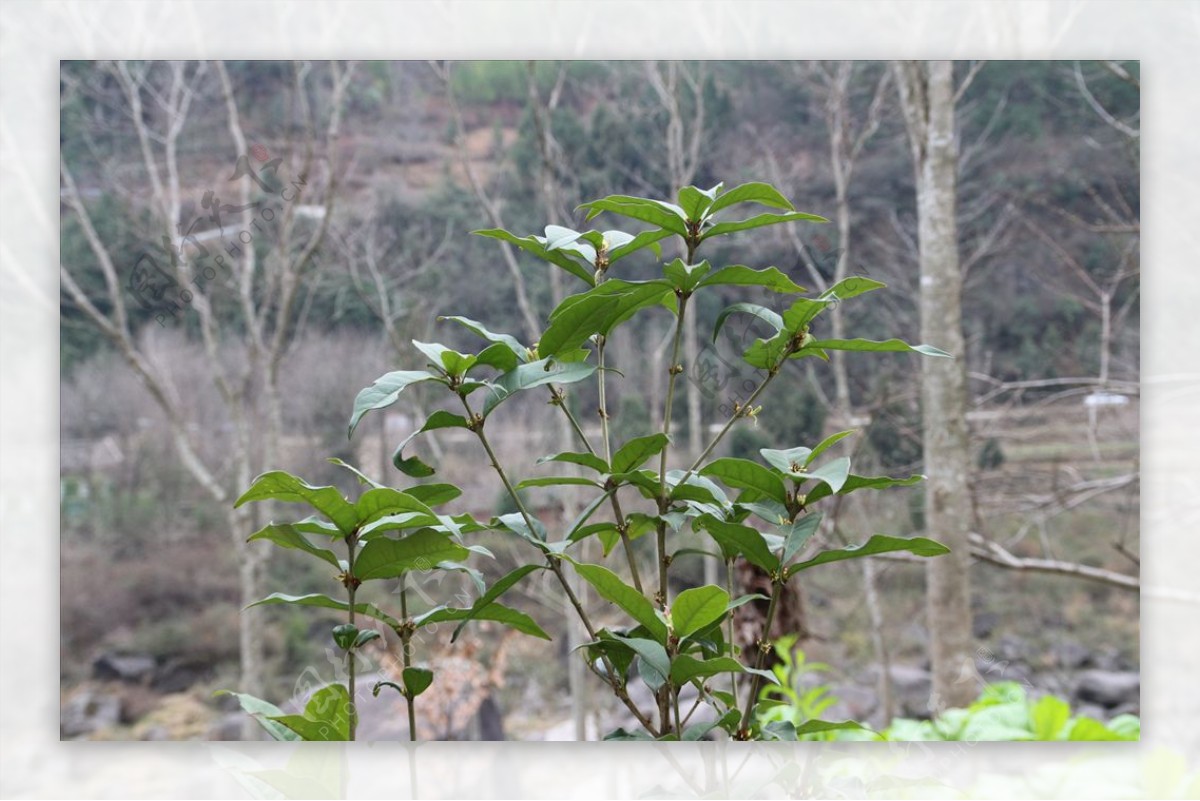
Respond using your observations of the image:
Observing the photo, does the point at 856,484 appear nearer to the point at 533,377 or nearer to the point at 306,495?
the point at 533,377

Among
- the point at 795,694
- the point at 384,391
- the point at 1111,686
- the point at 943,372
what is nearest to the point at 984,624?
the point at 1111,686

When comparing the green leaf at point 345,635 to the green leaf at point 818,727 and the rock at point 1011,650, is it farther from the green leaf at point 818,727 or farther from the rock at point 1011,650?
the rock at point 1011,650

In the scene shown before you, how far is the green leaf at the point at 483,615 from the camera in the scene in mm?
927

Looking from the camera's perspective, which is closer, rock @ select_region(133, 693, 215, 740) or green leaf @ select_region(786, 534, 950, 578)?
green leaf @ select_region(786, 534, 950, 578)

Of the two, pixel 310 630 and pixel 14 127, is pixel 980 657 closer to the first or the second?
pixel 310 630

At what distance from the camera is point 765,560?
0.92 metres

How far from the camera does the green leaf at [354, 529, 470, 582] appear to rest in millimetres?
916

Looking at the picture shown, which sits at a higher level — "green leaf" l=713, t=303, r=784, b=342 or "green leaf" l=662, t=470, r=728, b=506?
"green leaf" l=713, t=303, r=784, b=342

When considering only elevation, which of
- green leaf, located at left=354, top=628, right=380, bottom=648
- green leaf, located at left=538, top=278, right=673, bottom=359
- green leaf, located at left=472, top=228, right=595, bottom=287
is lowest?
green leaf, located at left=354, top=628, right=380, bottom=648

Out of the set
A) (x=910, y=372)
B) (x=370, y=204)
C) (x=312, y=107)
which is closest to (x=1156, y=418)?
(x=910, y=372)

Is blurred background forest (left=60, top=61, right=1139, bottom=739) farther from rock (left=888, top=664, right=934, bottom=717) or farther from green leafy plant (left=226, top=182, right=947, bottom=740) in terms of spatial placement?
green leafy plant (left=226, top=182, right=947, bottom=740)

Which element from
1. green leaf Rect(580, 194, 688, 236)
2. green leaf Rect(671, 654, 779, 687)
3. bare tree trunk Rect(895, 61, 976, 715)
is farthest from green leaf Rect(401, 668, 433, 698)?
bare tree trunk Rect(895, 61, 976, 715)

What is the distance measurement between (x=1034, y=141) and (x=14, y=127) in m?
2.57

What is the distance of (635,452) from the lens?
3.08 ft
